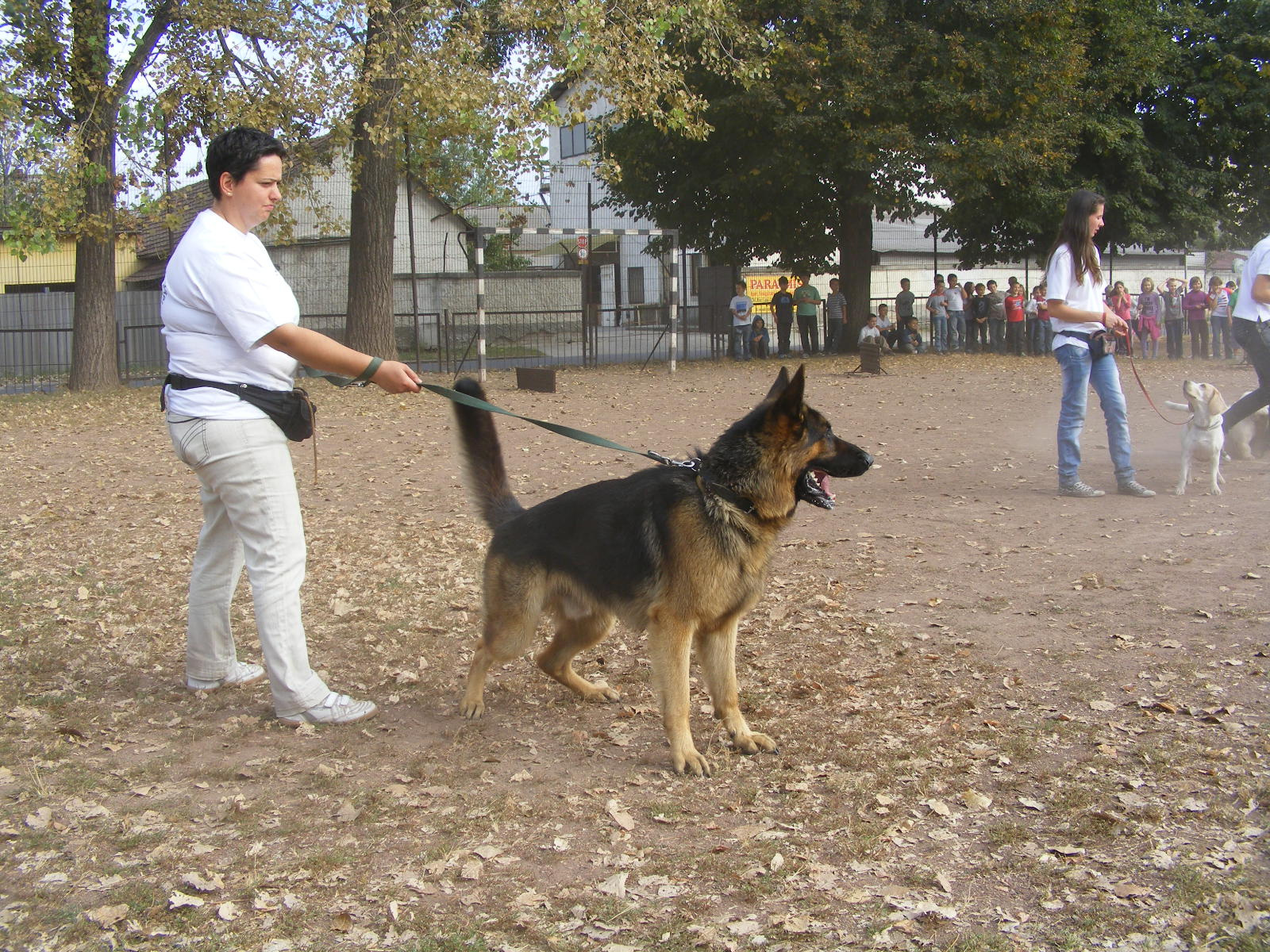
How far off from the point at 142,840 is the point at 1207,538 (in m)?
6.73

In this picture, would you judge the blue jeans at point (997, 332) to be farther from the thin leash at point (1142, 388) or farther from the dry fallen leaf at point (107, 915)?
the dry fallen leaf at point (107, 915)

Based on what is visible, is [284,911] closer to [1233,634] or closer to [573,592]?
[573,592]

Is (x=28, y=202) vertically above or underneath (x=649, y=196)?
underneath

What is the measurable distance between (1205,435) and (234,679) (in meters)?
7.75

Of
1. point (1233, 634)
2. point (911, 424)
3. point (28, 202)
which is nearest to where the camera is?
point (1233, 634)

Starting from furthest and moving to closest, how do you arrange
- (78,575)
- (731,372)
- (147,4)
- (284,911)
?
(731,372) < (147,4) < (78,575) < (284,911)

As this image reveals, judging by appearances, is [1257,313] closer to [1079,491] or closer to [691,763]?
[1079,491]

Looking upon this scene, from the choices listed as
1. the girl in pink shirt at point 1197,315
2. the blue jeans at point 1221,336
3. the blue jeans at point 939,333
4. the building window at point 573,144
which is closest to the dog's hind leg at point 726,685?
the blue jeans at point 939,333

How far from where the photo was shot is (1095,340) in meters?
8.54

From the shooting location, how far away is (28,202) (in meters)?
16.6

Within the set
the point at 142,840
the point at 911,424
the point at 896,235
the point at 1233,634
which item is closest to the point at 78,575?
the point at 142,840

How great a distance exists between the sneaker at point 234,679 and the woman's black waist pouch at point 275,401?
137 cm

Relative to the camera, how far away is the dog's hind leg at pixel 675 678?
4266 millimetres

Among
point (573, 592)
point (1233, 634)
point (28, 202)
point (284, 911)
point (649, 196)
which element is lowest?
point (284, 911)
